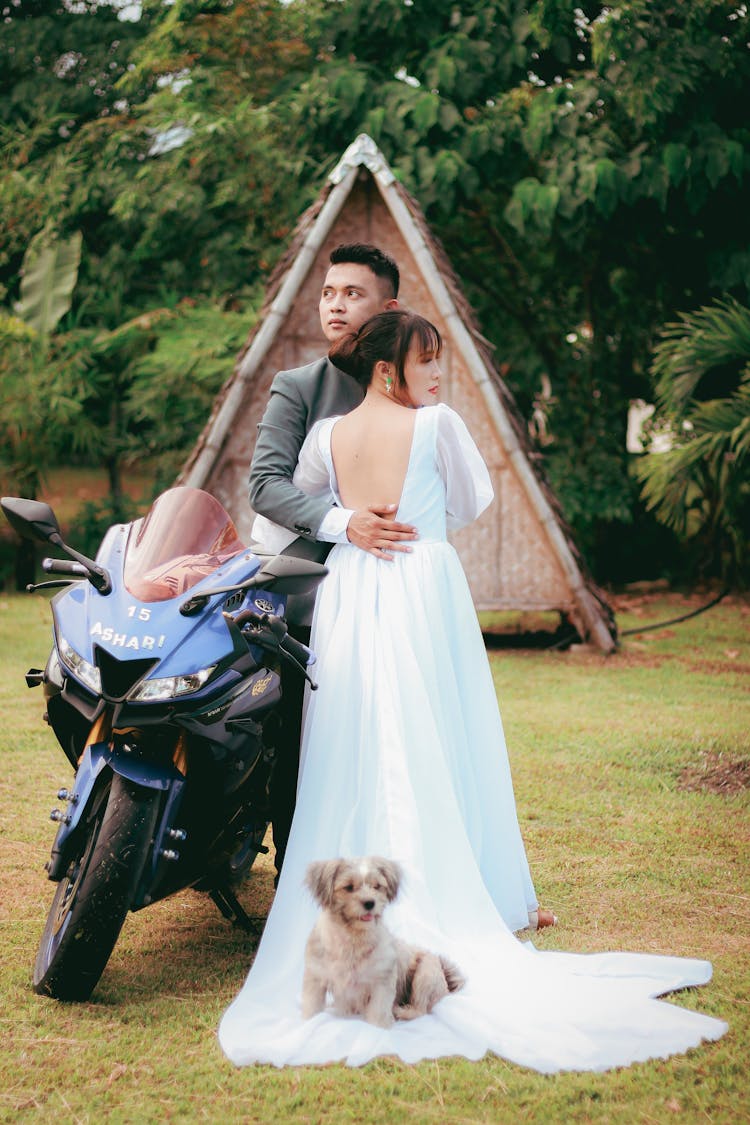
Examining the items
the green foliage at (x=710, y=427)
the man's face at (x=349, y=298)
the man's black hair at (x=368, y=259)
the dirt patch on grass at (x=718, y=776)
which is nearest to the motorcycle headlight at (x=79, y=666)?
the man's face at (x=349, y=298)

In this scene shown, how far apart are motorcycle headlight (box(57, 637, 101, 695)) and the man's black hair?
1477mm

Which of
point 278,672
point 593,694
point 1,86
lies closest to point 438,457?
point 278,672

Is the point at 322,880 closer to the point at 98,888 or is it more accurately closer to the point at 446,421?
the point at 98,888

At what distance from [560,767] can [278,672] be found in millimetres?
2507

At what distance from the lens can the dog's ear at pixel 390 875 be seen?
2.64m

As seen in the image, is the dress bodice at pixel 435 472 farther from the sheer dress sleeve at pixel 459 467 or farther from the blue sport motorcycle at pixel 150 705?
the blue sport motorcycle at pixel 150 705

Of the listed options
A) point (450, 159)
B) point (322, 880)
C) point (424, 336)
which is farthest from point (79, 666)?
point (450, 159)

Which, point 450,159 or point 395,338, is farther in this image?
point 450,159

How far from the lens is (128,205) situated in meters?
11.0

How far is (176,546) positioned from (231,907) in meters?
1.11

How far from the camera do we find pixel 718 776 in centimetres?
502

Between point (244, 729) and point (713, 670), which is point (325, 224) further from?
point (244, 729)

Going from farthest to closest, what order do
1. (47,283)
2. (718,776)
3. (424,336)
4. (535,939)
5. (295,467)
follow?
(47,283)
(718,776)
(295,467)
(535,939)
(424,336)

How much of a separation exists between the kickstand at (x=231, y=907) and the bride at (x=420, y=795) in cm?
32
